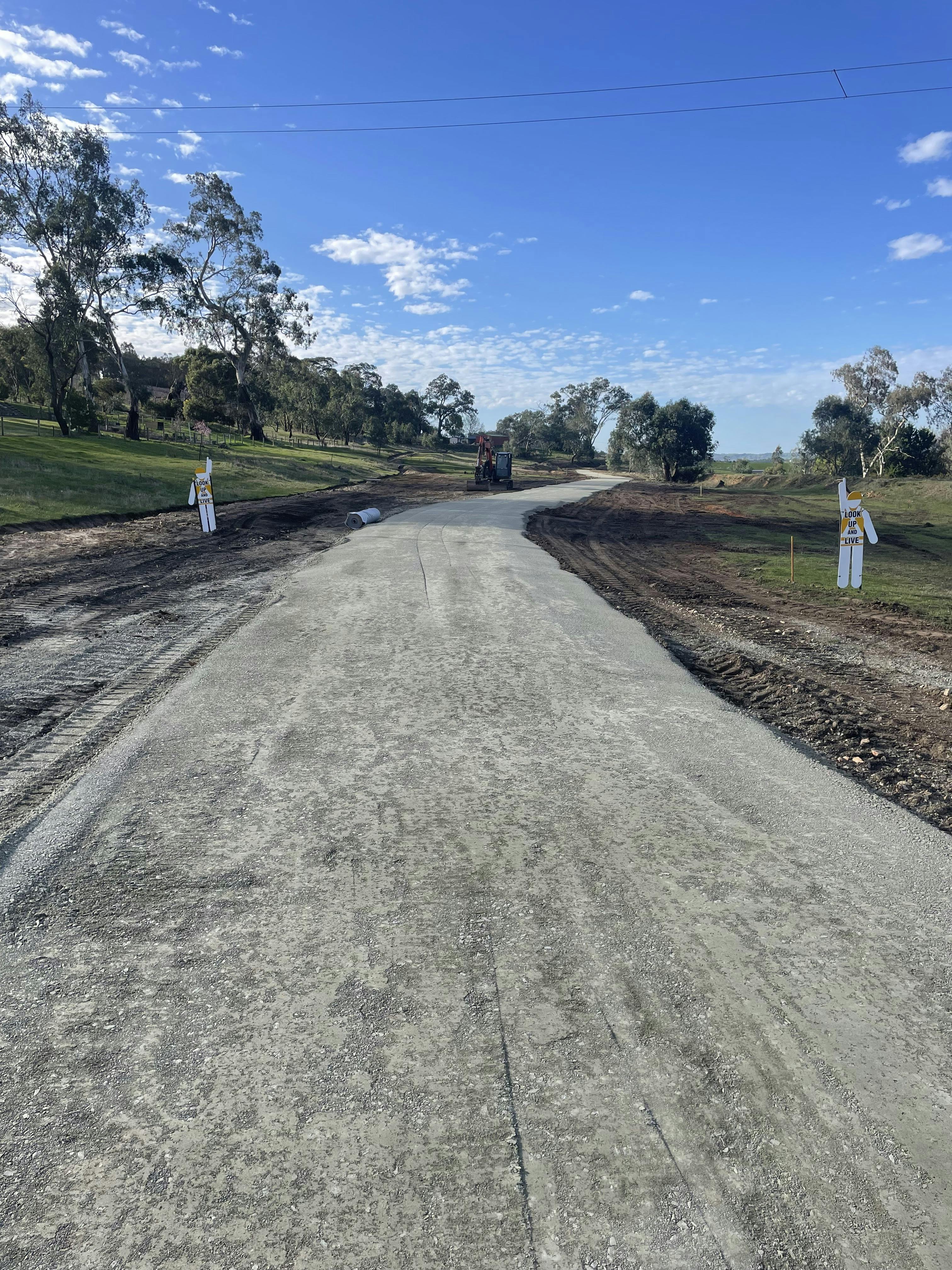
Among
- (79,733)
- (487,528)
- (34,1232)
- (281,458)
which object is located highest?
(281,458)

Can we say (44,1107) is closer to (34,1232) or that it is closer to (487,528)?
(34,1232)

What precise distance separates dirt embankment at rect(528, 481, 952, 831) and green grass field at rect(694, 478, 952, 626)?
2.56 feet

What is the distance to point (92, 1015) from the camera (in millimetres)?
3016

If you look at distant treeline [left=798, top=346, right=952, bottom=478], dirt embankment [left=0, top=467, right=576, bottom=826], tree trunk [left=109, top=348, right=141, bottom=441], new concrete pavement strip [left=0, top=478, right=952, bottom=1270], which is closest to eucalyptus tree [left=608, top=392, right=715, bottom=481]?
distant treeline [left=798, top=346, right=952, bottom=478]

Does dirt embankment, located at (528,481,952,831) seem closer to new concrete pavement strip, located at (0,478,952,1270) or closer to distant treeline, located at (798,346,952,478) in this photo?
new concrete pavement strip, located at (0,478,952,1270)

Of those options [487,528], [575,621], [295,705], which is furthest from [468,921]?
[487,528]

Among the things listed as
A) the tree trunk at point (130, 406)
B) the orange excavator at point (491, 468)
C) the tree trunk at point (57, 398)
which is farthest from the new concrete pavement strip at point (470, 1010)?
the tree trunk at point (130, 406)

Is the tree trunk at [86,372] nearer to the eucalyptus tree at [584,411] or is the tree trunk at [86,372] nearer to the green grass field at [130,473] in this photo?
the green grass field at [130,473]

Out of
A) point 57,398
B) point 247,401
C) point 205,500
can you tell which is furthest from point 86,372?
point 205,500

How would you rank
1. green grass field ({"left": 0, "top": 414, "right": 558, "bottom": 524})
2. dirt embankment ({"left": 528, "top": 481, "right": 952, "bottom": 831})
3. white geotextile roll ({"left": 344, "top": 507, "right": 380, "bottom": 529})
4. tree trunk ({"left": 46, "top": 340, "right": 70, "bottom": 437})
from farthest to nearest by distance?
tree trunk ({"left": 46, "top": 340, "right": 70, "bottom": 437}) → green grass field ({"left": 0, "top": 414, "right": 558, "bottom": 524}) → white geotextile roll ({"left": 344, "top": 507, "right": 380, "bottom": 529}) → dirt embankment ({"left": 528, "top": 481, "right": 952, "bottom": 831})

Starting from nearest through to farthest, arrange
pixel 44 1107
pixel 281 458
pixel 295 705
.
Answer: pixel 44 1107 < pixel 295 705 < pixel 281 458

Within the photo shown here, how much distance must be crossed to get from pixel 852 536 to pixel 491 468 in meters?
32.8

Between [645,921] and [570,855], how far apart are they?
0.68 m

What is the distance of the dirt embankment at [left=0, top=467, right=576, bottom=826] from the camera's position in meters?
5.82
